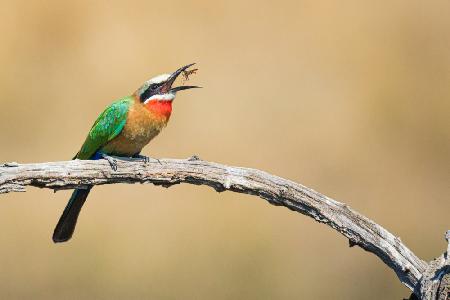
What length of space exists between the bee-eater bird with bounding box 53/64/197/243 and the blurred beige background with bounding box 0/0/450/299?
7.95 ft

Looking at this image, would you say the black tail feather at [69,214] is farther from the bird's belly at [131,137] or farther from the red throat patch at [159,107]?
the red throat patch at [159,107]

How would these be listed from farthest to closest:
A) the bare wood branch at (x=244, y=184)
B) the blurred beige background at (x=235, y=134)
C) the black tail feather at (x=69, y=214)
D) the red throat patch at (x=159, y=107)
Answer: the blurred beige background at (x=235, y=134)
the red throat patch at (x=159, y=107)
the black tail feather at (x=69, y=214)
the bare wood branch at (x=244, y=184)

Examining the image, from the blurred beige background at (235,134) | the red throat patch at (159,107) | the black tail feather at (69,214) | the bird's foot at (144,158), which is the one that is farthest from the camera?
the blurred beige background at (235,134)

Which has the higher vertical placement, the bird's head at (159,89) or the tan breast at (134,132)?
the bird's head at (159,89)

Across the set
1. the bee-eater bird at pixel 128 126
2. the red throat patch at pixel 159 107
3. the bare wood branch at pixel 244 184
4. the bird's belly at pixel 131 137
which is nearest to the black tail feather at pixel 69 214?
the bee-eater bird at pixel 128 126

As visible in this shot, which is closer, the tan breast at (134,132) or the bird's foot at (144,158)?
the bird's foot at (144,158)

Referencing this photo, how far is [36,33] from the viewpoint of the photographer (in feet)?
26.2

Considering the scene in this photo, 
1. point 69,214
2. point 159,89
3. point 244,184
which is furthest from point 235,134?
point 244,184

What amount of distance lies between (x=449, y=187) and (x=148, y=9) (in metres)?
2.50

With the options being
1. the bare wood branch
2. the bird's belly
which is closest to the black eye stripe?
the bird's belly

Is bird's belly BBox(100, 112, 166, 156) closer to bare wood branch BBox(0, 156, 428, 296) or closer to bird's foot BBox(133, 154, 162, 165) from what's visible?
bird's foot BBox(133, 154, 162, 165)

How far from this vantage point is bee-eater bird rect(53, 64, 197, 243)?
444 centimetres

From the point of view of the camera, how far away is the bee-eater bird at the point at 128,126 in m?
4.44

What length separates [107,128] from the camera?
4.48 metres
